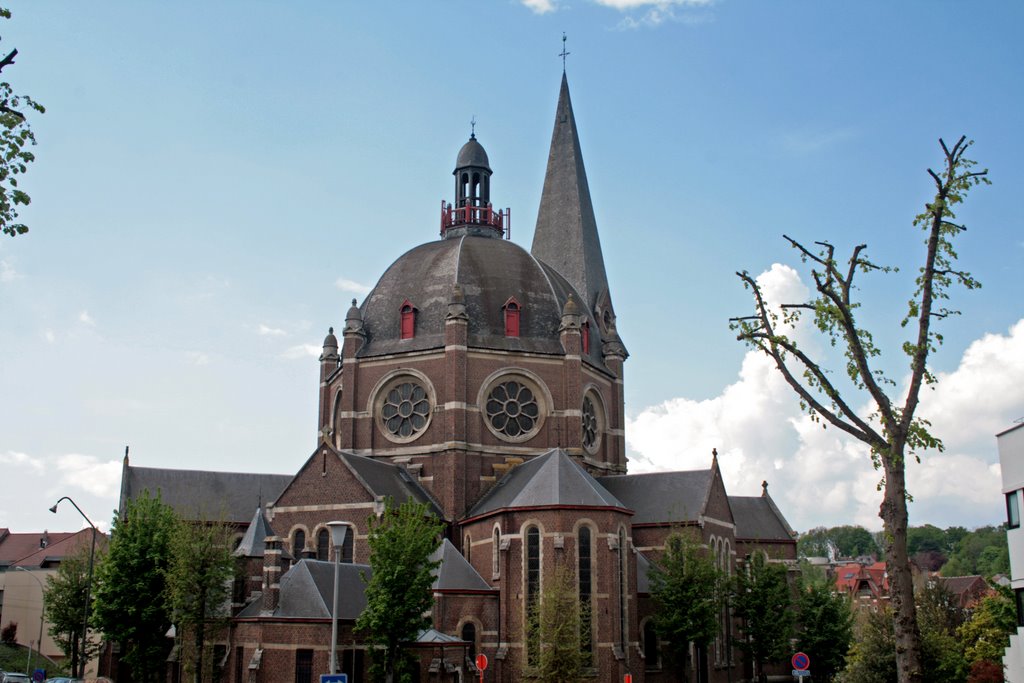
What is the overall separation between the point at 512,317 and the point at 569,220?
16502mm

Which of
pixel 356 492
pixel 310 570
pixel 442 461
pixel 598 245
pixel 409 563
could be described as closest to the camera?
pixel 409 563

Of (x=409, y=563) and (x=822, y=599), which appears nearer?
(x=409, y=563)

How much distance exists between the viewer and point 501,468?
53844mm

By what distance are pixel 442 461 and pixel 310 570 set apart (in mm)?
11898

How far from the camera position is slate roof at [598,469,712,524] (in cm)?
5338

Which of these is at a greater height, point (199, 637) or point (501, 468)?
point (501, 468)

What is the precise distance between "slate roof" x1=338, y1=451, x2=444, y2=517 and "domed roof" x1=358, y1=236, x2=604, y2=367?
671cm

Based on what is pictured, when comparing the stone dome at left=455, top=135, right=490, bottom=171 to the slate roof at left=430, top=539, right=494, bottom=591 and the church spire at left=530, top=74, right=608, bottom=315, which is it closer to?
the church spire at left=530, top=74, right=608, bottom=315

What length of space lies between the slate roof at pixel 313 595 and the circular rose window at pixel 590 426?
17.5 metres

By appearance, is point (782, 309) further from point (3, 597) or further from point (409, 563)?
point (3, 597)

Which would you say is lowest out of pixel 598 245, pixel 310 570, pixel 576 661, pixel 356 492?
pixel 576 661

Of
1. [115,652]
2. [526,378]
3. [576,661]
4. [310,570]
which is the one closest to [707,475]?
[526,378]

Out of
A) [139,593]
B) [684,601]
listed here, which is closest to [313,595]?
[139,593]

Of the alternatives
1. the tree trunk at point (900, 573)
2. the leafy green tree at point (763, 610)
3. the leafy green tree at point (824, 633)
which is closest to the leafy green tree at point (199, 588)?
the leafy green tree at point (763, 610)
